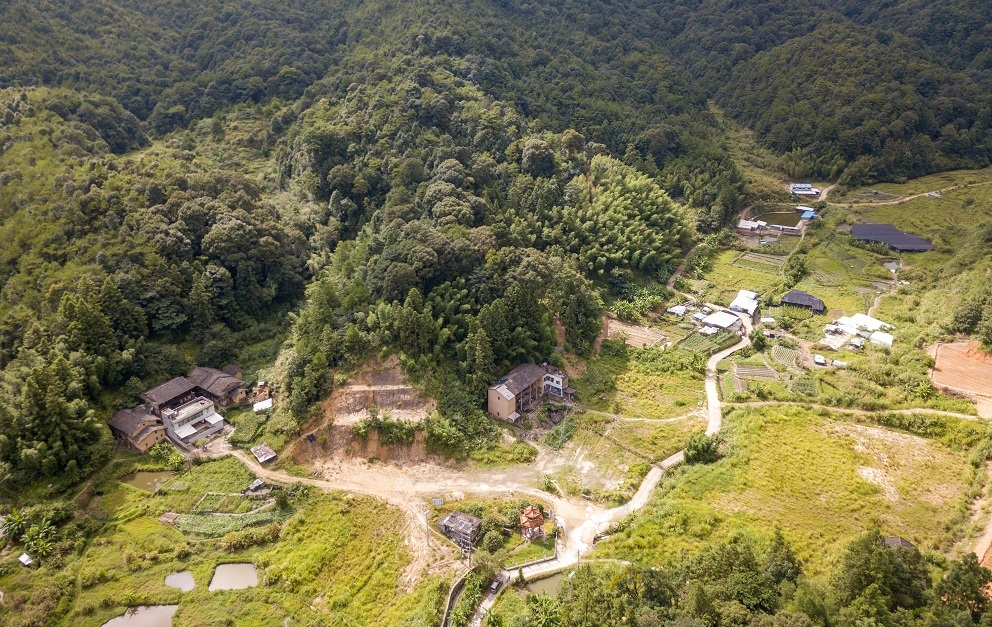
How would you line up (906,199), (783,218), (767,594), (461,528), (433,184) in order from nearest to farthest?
(767,594), (461,528), (433,184), (906,199), (783,218)

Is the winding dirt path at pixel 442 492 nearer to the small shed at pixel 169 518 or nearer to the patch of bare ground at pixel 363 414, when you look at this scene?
the patch of bare ground at pixel 363 414

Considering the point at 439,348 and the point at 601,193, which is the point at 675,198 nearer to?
the point at 601,193

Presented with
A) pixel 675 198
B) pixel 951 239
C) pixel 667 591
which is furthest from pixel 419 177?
pixel 951 239

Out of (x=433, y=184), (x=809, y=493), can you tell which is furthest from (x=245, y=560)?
(x=433, y=184)

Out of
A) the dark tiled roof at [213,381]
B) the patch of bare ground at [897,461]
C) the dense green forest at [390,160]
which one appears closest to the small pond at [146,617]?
the dense green forest at [390,160]

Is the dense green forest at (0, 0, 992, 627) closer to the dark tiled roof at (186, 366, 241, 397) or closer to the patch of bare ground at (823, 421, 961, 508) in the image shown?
the dark tiled roof at (186, 366, 241, 397)

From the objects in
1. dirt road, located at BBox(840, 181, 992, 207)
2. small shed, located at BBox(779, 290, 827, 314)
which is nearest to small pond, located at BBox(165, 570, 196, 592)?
small shed, located at BBox(779, 290, 827, 314)

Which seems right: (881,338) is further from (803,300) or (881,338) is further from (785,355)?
(803,300)
